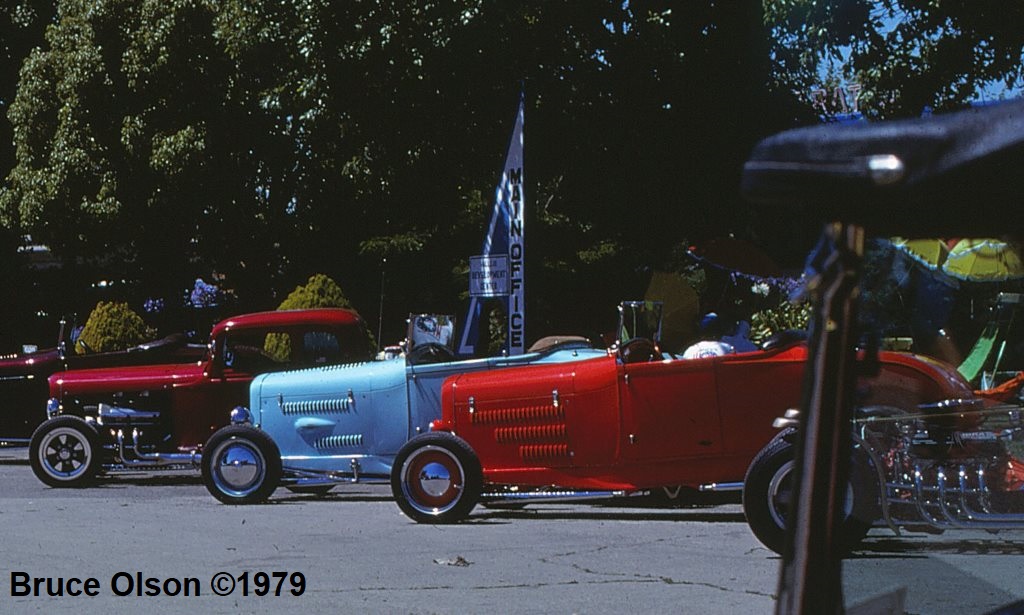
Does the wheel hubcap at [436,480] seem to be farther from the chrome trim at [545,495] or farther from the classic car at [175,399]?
the classic car at [175,399]

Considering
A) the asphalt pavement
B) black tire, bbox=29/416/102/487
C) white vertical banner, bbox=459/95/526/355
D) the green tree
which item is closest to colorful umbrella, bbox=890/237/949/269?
the asphalt pavement

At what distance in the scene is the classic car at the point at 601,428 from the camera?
9.82 m

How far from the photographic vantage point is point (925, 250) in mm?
1727

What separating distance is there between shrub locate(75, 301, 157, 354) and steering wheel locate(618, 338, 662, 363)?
1559 cm

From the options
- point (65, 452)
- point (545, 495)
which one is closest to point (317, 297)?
point (65, 452)

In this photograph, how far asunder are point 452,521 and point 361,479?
6.05 feet

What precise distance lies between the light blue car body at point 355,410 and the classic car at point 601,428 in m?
0.85

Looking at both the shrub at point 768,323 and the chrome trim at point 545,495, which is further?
the shrub at point 768,323

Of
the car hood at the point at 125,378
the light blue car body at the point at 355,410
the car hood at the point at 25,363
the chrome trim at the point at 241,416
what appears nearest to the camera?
the light blue car body at the point at 355,410

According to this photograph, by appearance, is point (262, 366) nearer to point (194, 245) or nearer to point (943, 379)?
point (943, 379)

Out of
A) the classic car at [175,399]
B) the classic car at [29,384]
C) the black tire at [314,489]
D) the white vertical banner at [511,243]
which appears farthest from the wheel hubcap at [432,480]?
the classic car at [29,384]

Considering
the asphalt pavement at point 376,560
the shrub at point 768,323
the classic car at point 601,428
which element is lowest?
the asphalt pavement at point 376,560

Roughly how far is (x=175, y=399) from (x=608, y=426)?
556 centimetres

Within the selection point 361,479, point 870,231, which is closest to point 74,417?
point 361,479
